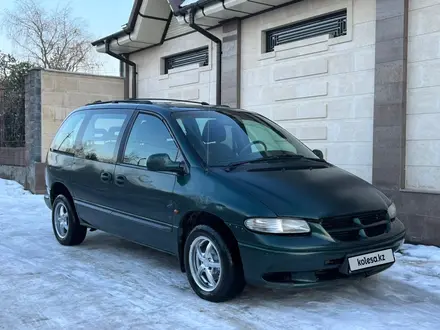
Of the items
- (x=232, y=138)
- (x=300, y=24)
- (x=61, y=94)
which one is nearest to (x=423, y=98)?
(x=300, y=24)

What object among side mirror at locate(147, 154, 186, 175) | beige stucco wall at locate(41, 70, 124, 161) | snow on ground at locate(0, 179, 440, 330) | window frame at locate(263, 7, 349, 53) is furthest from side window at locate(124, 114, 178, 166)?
beige stucco wall at locate(41, 70, 124, 161)

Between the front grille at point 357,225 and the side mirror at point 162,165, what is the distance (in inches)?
57.1

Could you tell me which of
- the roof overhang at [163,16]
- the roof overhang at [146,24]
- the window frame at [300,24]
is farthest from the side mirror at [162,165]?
the roof overhang at [146,24]

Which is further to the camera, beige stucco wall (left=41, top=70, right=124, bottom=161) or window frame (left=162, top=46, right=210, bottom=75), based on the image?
beige stucco wall (left=41, top=70, right=124, bottom=161)

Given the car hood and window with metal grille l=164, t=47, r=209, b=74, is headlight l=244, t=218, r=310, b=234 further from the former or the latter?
window with metal grille l=164, t=47, r=209, b=74

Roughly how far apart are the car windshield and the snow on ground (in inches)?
51.0

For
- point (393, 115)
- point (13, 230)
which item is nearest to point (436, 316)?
point (393, 115)

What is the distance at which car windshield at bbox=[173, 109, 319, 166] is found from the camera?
482 cm

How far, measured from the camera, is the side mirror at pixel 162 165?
4.70m

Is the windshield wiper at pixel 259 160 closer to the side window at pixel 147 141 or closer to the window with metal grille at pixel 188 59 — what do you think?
the side window at pixel 147 141

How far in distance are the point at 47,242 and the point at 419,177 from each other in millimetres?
5280

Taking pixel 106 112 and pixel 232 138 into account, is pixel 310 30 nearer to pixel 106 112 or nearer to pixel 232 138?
pixel 106 112

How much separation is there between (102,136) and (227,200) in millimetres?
2459

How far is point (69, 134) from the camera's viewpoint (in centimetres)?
683
